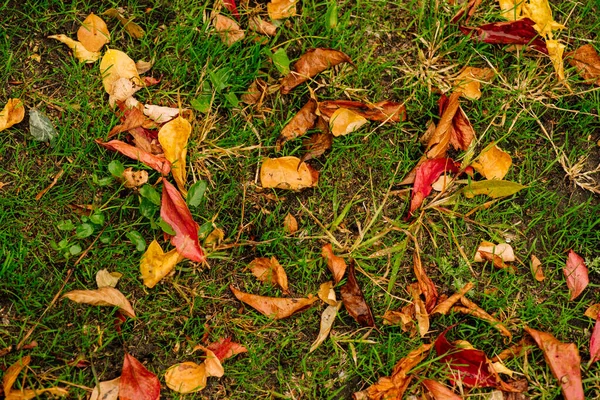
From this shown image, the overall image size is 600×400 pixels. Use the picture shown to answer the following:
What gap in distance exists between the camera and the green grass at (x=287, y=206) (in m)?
2.16

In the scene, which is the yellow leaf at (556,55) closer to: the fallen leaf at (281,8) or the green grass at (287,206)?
the green grass at (287,206)

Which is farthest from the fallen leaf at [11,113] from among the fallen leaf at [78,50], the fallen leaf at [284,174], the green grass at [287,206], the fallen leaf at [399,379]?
the fallen leaf at [399,379]

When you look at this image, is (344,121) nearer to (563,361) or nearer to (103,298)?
(103,298)

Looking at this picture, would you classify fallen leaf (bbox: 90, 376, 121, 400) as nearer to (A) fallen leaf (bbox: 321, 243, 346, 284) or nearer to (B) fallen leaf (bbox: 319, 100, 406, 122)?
(A) fallen leaf (bbox: 321, 243, 346, 284)

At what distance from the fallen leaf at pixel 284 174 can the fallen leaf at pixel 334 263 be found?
0.26 metres

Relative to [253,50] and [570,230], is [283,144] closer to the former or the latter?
[253,50]

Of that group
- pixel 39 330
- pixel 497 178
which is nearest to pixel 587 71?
pixel 497 178

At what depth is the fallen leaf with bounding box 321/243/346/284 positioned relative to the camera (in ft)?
7.41

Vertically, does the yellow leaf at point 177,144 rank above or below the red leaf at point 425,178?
above

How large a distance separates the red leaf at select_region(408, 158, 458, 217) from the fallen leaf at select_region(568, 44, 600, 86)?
30.1 inches

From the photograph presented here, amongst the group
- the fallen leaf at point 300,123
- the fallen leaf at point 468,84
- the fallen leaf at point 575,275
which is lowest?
the fallen leaf at point 575,275

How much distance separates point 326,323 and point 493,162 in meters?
0.93

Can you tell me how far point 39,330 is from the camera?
2.10m

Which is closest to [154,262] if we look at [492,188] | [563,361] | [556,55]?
[492,188]
